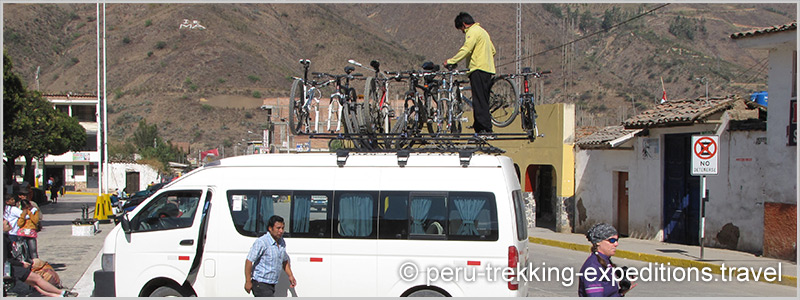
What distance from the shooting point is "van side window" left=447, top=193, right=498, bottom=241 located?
8.84 m

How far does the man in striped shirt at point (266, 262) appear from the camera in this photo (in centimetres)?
878

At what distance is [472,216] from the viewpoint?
892 cm

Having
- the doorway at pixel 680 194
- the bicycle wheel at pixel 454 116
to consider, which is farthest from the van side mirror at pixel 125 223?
the doorway at pixel 680 194

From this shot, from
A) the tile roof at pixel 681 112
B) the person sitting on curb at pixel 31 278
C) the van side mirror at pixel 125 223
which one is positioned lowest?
the person sitting on curb at pixel 31 278

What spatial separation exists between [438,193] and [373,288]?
4.39ft

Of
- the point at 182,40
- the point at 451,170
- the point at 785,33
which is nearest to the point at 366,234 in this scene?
the point at 451,170

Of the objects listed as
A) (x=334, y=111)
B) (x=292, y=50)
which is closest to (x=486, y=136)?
(x=334, y=111)

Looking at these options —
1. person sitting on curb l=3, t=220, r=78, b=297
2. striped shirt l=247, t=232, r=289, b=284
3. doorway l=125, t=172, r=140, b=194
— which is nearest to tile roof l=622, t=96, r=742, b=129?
striped shirt l=247, t=232, r=289, b=284

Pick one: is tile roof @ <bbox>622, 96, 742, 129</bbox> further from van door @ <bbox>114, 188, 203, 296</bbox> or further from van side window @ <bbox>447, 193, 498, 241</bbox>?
van door @ <bbox>114, 188, 203, 296</bbox>

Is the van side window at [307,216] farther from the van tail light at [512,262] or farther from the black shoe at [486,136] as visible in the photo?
the van tail light at [512,262]

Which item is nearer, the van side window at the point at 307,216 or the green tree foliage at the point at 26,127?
the van side window at the point at 307,216

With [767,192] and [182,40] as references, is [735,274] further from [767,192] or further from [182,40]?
[182,40]

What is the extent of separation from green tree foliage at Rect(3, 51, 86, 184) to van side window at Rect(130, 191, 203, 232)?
18.1 meters

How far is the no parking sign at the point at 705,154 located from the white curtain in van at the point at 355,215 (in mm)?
10030
